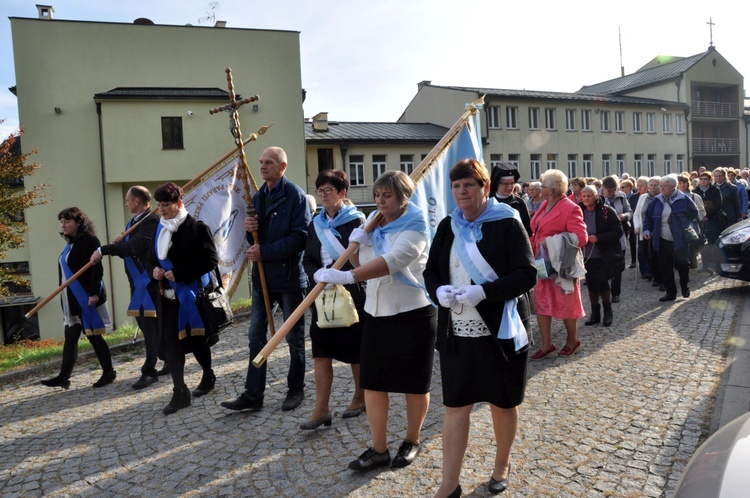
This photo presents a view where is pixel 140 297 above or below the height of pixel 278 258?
below

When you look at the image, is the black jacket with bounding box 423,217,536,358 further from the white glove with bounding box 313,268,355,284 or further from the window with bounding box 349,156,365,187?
the window with bounding box 349,156,365,187

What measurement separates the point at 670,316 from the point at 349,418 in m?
5.41

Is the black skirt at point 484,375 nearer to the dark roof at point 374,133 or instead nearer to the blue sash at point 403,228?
the blue sash at point 403,228

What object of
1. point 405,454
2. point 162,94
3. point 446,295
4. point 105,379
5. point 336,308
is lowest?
point 105,379

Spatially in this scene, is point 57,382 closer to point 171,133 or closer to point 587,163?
point 171,133

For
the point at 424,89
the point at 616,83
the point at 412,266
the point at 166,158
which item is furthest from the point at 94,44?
the point at 616,83

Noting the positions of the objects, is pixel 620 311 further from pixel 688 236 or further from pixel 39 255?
pixel 39 255

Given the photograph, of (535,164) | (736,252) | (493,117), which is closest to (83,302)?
(736,252)

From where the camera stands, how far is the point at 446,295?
11.0 feet

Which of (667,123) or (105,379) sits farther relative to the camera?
(667,123)

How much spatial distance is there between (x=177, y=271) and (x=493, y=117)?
135 feet

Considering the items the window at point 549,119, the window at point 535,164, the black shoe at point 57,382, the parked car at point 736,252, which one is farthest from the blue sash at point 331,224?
the window at point 549,119

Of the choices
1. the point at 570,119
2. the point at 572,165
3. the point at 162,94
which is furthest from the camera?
the point at 572,165

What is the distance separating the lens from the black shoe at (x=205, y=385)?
19.9 feet
